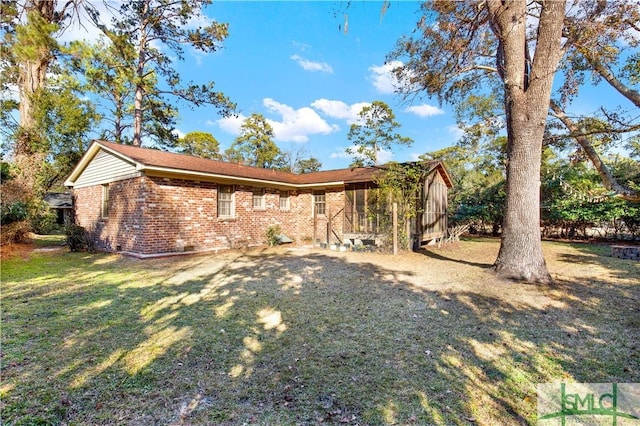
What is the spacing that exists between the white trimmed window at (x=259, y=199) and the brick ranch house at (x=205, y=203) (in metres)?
0.04

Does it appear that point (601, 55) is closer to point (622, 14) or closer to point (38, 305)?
point (622, 14)

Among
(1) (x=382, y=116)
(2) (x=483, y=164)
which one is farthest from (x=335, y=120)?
(2) (x=483, y=164)

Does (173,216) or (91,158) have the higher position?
(91,158)

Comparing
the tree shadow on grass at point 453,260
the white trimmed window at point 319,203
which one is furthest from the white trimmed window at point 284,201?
the tree shadow on grass at point 453,260

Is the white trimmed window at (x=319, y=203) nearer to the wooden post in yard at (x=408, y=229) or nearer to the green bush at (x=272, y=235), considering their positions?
the green bush at (x=272, y=235)

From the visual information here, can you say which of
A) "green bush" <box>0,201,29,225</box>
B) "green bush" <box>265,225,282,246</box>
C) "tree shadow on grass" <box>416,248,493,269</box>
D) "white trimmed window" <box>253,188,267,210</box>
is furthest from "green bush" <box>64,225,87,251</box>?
"tree shadow on grass" <box>416,248,493,269</box>

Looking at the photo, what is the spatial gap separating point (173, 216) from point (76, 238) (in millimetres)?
4136

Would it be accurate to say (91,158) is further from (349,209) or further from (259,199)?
(349,209)

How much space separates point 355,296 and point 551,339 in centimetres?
281

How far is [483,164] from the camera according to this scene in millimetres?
21062

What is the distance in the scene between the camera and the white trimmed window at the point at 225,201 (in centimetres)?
1153

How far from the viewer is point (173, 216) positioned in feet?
32.8

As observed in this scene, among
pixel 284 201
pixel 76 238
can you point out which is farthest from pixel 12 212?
pixel 284 201

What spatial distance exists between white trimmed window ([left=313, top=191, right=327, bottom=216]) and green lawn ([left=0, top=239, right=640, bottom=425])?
791 centimetres
